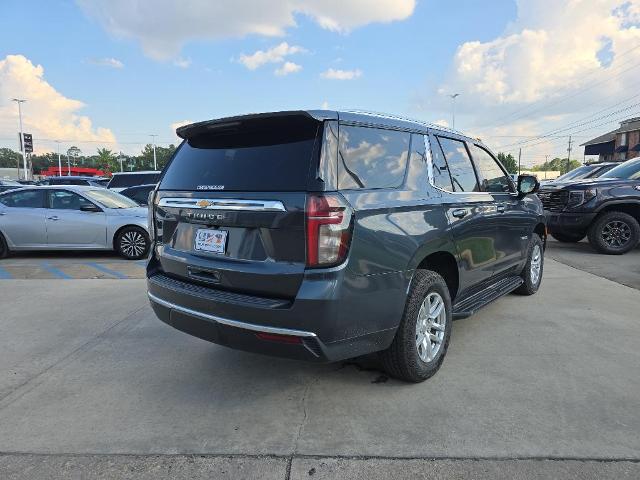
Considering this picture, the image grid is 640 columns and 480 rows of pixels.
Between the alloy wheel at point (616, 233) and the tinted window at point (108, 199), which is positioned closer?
the alloy wheel at point (616, 233)

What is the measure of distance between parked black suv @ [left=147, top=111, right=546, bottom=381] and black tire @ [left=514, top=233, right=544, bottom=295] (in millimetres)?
2094

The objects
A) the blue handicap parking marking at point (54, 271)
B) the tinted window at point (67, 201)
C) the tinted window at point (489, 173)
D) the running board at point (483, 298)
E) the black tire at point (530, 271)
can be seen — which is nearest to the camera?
the running board at point (483, 298)

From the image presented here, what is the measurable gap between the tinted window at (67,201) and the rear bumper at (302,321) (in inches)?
273

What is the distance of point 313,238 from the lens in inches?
103

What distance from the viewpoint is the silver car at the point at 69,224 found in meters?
8.83

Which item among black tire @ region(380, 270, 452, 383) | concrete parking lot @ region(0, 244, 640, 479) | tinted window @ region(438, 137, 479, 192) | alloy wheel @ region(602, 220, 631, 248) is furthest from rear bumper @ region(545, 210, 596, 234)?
black tire @ region(380, 270, 452, 383)

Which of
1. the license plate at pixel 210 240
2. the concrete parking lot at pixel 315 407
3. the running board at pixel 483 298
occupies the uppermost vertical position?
the license plate at pixel 210 240

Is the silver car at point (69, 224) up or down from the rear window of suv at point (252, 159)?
down

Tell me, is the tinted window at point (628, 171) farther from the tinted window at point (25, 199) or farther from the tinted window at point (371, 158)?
the tinted window at point (25, 199)

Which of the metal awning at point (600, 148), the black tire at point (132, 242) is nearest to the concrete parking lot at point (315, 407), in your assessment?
the black tire at point (132, 242)

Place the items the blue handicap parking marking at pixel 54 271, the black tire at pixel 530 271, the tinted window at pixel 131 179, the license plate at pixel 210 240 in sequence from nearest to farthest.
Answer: the license plate at pixel 210 240 → the black tire at pixel 530 271 → the blue handicap parking marking at pixel 54 271 → the tinted window at pixel 131 179

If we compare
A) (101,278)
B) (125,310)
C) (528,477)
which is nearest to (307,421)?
(528,477)

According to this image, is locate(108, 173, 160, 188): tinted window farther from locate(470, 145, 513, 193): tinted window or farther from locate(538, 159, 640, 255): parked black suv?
locate(470, 145, 513, 193): tinted window

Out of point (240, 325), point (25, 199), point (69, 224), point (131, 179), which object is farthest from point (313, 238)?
point (131, 179)
